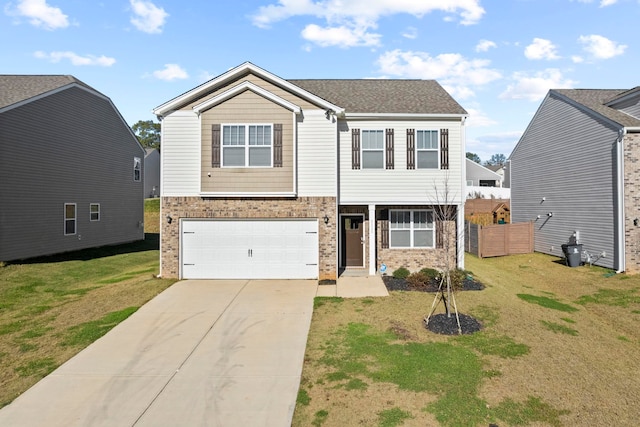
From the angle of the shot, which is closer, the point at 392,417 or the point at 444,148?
the point at 392,417

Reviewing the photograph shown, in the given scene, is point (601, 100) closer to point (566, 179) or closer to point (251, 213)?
point (566, 179)

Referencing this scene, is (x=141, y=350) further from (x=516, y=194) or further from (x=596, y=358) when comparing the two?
(x=516, y=194)

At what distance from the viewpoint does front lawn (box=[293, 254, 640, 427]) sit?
16.9 ft

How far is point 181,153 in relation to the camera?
12922 millimetres

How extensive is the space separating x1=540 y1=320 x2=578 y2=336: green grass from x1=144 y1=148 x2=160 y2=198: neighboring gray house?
46.4 metres

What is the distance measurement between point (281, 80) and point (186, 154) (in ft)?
14.3

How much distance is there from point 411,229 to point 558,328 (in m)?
6.22

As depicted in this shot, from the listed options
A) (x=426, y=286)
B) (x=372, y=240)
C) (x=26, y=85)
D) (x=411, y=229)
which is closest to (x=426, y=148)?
(x=411, y=229)

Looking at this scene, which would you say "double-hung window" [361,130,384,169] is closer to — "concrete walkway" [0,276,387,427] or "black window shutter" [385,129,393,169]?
"black window shutter" [385,129,393,169]

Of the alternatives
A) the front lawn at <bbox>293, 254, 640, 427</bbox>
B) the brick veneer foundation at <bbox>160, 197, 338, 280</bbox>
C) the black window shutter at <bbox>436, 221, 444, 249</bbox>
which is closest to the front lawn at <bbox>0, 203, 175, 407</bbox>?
the brick veneer foundation at <bbox>160, 197, 338, 280</bbox>

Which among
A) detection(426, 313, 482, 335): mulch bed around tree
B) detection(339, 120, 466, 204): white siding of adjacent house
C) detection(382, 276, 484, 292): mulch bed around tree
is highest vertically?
detection(339, 120, 466, 204): white siding of adjacent house

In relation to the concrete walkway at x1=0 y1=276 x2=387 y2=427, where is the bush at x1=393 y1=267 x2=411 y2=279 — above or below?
above

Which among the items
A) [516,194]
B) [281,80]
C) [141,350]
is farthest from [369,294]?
[516,194]

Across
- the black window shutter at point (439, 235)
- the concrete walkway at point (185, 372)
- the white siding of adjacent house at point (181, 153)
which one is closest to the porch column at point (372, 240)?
the black window shutter at point (439, 235)
